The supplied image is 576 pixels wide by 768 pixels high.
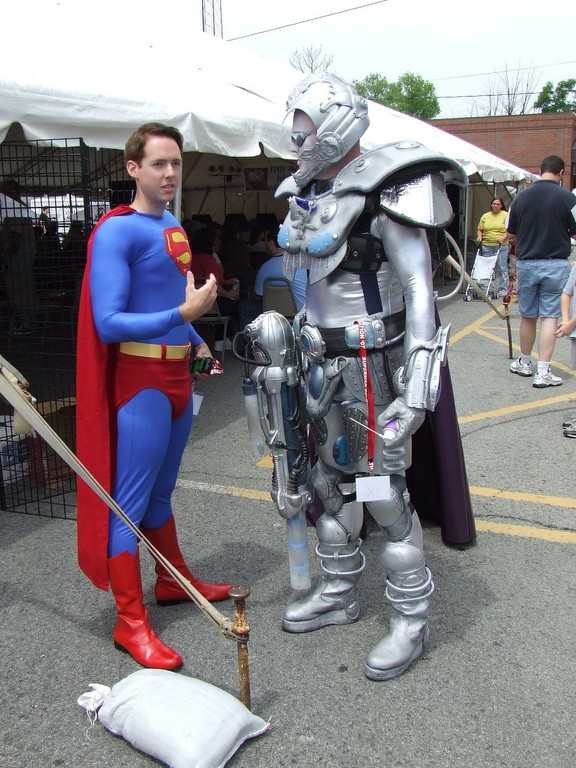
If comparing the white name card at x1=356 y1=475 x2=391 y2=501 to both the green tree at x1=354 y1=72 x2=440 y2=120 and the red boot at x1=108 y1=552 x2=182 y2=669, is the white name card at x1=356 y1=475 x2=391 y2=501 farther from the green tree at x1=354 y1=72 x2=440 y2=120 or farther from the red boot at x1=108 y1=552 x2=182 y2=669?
the green tree at x1=354 y1=72 x2=440 y2=120

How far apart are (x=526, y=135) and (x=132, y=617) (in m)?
41.0

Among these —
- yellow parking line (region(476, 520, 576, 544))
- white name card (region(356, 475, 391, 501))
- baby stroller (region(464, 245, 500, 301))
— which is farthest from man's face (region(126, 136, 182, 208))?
baby stroller (region(464, 245, 500, 301))

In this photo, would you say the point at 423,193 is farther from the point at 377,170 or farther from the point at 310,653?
the point at 310,653

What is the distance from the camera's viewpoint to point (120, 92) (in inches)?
186

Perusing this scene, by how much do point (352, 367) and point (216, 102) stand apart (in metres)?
3.75


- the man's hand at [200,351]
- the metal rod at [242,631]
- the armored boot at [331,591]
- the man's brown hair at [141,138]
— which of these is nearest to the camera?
the metal rod at [242,631]

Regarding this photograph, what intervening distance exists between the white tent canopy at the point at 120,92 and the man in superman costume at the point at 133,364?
1347mm

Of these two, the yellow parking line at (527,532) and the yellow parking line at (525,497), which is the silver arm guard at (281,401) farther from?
the yellow parking line at (525,497)

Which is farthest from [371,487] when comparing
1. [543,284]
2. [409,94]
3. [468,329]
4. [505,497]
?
[409,94]

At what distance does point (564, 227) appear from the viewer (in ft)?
21.0

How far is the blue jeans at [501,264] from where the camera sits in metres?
12.3

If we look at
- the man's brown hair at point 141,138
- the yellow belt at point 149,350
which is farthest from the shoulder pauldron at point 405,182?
the yellow belt at point 149,350

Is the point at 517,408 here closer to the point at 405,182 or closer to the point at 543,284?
the point at 543,284

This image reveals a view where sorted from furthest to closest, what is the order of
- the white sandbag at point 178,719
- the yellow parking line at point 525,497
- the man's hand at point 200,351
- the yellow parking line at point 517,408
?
the yellow parking line at point 517,408
the yellow parking line at point 525,497
the man's hand at point 200,351
the white sandbag at point 178,719
